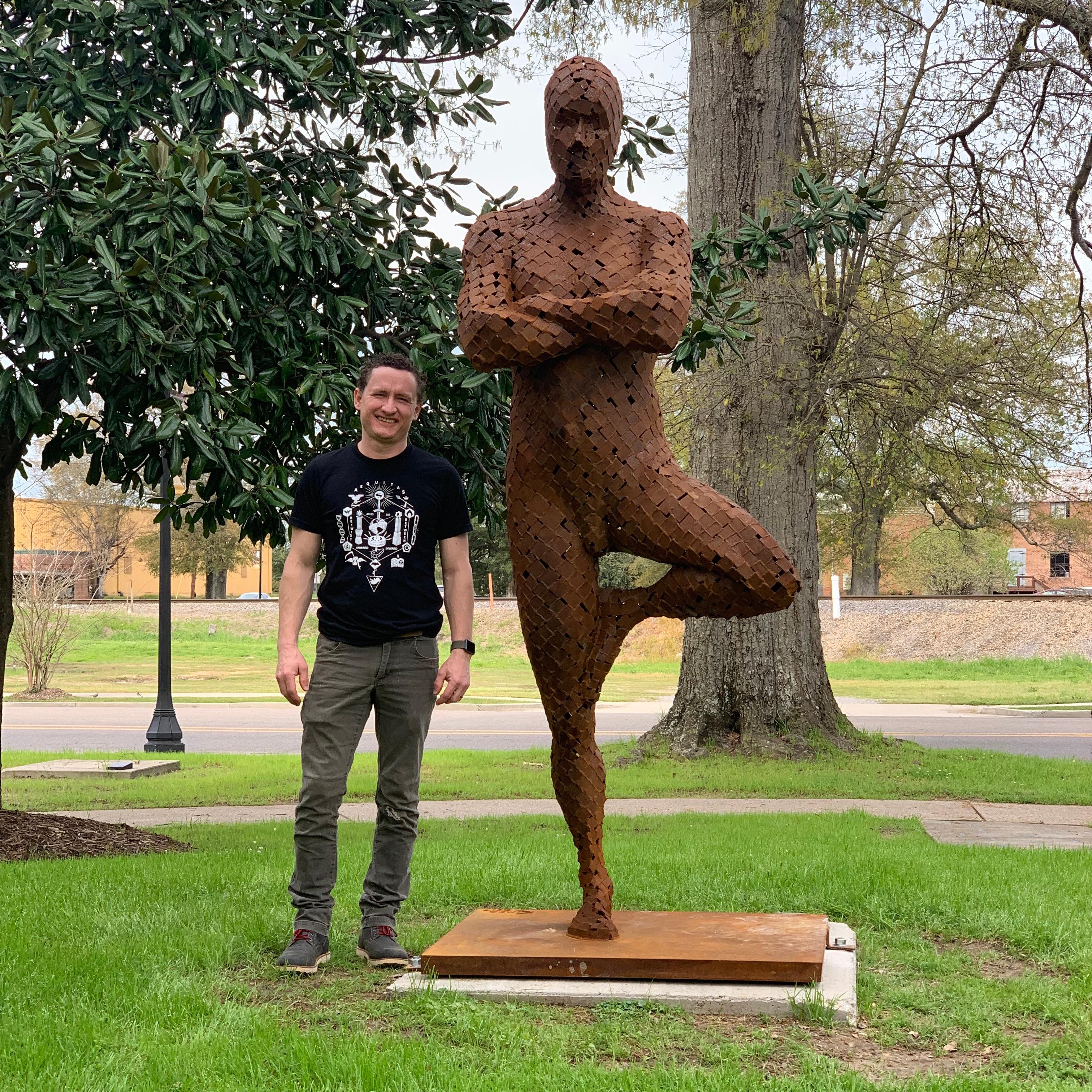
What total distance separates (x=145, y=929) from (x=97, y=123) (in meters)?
3.57

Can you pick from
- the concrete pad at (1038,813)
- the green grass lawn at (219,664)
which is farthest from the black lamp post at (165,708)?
the concrete pad at (1038,813)

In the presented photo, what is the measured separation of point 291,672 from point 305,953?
3.29 ft

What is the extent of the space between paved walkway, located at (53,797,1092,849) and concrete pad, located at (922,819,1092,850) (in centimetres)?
1

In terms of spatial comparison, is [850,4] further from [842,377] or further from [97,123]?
[97,123]

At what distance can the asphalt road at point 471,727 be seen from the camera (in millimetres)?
16578

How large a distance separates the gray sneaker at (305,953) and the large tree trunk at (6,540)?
12.3 ft

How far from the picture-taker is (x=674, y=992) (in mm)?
4145

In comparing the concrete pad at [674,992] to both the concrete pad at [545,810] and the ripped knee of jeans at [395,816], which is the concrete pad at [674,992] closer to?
the ripped knee of jeans at [395,816]

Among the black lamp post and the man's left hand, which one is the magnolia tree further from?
the black lamp post

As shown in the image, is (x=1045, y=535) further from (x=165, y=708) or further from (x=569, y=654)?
(x=569, y=654)

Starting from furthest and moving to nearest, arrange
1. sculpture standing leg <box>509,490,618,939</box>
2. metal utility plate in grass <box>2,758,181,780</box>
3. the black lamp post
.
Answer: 1. the black lamp post
2. metal utility plate in grass <box>2,758,181,780</box>
3. sculpture standing leg <box>509,490,618,939</box>

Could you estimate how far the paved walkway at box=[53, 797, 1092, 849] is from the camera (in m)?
8.76

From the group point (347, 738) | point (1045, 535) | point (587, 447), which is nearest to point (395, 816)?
point (347, 738)

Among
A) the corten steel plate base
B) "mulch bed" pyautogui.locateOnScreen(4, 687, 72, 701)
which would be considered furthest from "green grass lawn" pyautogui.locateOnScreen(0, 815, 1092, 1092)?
"mulch bed" pyautogui.locateOnScreen(4, 687, 72, 701)
